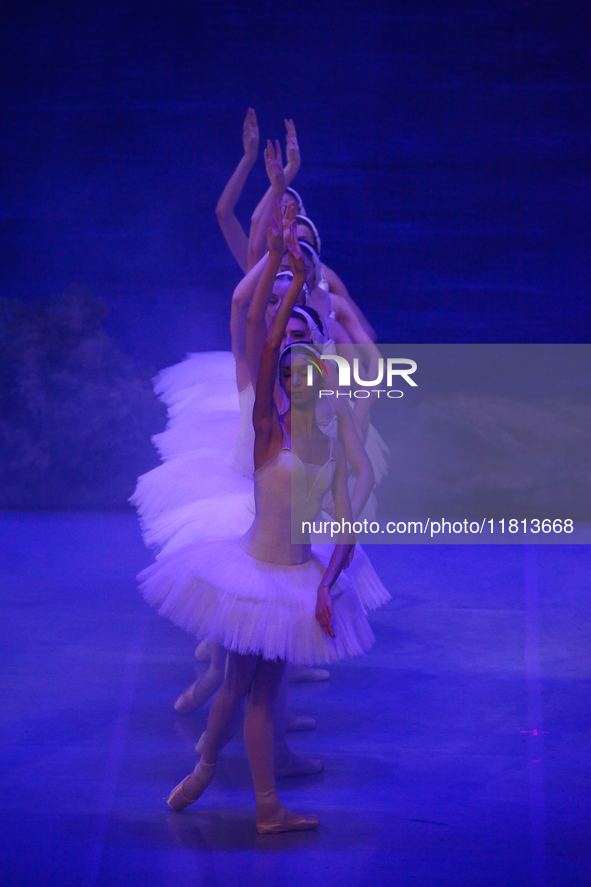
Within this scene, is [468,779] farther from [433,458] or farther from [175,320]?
[175,320]

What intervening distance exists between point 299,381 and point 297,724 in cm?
105

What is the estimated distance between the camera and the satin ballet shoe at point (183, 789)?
78.9 inches

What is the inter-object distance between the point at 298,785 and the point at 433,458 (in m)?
3.54

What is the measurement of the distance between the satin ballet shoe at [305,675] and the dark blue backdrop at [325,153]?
2.92 m

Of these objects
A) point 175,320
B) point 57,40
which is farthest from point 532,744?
point 57,40

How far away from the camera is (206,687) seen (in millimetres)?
2604

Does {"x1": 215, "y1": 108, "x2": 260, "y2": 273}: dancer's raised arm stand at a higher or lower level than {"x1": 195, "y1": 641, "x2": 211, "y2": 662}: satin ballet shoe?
higher

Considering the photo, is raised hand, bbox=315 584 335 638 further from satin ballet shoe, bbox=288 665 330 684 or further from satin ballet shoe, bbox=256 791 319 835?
satin ballet shoe, bbox=288 665 330 684

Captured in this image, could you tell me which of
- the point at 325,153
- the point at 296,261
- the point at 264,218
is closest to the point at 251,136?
the point at 264,218

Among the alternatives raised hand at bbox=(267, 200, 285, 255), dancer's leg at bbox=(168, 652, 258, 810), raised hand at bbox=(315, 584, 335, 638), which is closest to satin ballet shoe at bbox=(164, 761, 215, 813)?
dancer's leg at bbox=(168, 652, 258, 810)

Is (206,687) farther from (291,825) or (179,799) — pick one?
(291,825)

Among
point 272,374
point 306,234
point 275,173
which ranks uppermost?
point 306,234

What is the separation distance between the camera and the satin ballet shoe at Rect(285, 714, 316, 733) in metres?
2.55

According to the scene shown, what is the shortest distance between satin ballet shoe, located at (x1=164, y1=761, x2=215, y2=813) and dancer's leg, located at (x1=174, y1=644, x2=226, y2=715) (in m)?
0.53
